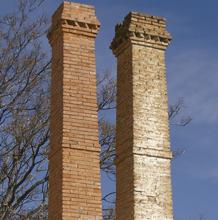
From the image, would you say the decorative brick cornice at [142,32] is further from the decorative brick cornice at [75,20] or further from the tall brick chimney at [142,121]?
the decorative brick cornice at [75,20]

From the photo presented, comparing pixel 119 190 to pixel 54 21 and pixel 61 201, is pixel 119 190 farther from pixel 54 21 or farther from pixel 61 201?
pixel 54 21

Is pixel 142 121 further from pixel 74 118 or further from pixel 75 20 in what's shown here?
pixel 75 20

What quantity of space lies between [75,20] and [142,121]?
80.0 inches

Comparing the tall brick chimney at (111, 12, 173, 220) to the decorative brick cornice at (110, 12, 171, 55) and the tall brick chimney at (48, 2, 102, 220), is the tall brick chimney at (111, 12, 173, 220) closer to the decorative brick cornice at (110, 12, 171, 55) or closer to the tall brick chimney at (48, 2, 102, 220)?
the decorative brick cornice at (110, 12, 171, 55)

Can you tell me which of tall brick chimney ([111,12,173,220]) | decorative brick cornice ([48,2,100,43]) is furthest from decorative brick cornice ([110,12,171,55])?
decorative brick cornice ([48,2,100,43])

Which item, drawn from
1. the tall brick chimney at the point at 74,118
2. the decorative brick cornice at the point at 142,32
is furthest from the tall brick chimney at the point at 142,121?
the tall brick chimney at the point at 74,118

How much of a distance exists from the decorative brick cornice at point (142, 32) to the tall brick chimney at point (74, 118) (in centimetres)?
80

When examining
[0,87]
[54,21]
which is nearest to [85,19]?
[54,21]

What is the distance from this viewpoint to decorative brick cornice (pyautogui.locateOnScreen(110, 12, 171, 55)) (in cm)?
1261

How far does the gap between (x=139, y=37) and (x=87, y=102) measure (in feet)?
5.87

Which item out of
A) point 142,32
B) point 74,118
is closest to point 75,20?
point 142,32

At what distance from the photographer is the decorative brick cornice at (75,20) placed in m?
11.9

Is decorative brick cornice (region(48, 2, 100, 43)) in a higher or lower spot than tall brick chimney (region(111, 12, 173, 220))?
higher

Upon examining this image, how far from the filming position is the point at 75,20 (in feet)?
Answer: 39.2
